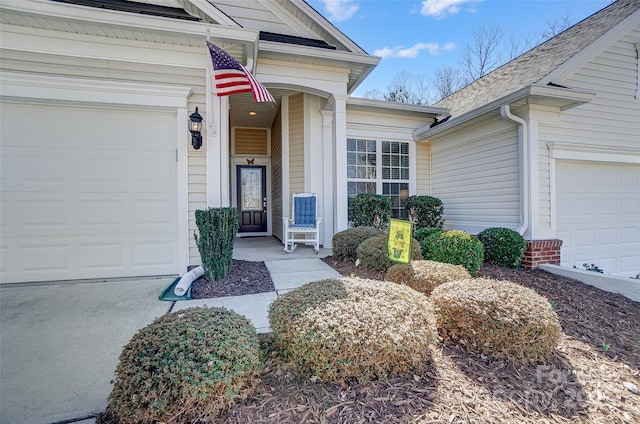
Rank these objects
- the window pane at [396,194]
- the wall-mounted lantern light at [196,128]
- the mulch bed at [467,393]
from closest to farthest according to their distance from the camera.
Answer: the mulch bed at [467,393] < the wall-mounted lantern light at [196,128] < the window pane at [396,194]

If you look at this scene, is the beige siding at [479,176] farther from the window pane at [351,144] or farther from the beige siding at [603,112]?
the window pane at [351,144]

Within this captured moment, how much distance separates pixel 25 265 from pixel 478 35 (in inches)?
795

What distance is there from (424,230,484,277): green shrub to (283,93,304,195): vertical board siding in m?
3.43

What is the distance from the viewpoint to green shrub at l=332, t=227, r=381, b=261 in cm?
448

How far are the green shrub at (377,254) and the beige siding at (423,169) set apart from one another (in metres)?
3.70

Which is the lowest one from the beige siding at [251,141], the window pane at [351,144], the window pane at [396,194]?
the window pane at [396,194]

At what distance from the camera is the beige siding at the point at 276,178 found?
23.5 ft

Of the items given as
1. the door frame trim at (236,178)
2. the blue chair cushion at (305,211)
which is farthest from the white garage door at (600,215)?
the door frame trim at (236,178)

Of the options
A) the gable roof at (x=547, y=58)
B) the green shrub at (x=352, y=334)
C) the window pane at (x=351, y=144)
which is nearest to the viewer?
the green shrub at (x=352, y=334)

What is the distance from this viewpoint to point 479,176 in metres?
5.84

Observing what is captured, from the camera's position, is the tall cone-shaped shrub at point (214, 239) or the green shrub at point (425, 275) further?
the tall cone-shaped shrub at point (214, 239)

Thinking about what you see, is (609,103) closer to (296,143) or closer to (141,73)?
(296,143)

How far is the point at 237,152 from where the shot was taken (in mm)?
8719

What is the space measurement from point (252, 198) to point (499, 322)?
7805mm
